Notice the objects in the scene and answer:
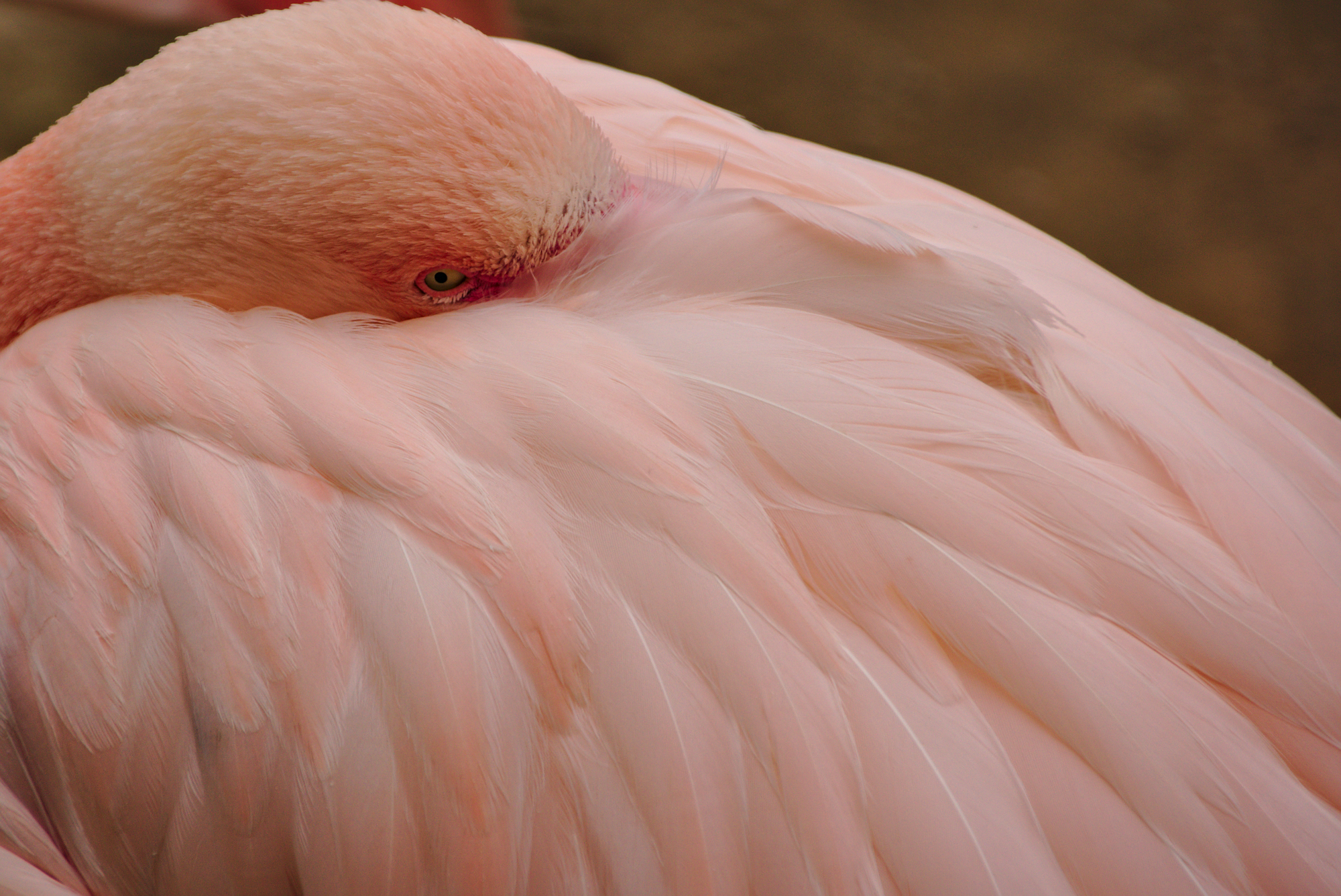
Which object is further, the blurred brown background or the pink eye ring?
the blurred brown background

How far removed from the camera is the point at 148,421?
0.82m

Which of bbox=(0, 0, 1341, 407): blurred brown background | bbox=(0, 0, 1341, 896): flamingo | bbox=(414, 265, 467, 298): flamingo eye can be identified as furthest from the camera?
bbox=(0, 0, 1341, 407): blurred brown background

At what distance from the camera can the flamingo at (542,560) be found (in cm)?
77

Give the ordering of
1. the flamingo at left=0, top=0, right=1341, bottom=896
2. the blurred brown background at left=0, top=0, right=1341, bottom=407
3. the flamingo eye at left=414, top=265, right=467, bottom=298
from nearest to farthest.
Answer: the flamingo at left=0, top=0, right=1341, bottom=896, the flamingo eye at left=414, top=265, right=467, bottom=298, the blurred brown background at left=0, top=0, right=1341, bottom=407

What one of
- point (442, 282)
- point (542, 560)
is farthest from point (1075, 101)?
point (542, 560)

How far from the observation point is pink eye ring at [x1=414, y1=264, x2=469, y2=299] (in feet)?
2.92

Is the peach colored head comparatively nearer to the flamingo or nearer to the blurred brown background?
the flamingo

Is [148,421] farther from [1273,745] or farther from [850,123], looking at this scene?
[850,123]

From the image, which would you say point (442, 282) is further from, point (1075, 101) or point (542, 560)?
point (1075, 101)

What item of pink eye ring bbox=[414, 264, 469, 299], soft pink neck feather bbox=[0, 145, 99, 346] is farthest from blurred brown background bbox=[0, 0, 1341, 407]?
pink eye ring bbox=[414, 264, 469, 299]

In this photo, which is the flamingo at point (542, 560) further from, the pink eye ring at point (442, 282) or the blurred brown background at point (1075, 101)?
the blurred brown background at point (1075, 101)

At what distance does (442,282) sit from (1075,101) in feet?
6.40

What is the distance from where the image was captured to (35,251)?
0.93 metres

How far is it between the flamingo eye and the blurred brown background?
1574mm
